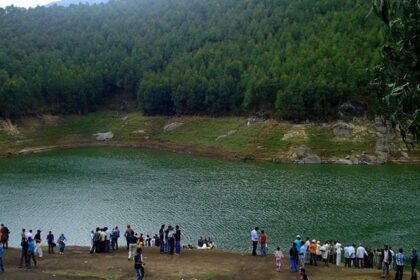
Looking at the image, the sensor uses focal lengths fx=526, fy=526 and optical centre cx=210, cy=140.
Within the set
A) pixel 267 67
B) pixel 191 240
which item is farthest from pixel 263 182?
pixel 267 67

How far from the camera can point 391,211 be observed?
6500 centimetres

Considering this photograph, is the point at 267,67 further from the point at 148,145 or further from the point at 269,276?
the point at 269,276

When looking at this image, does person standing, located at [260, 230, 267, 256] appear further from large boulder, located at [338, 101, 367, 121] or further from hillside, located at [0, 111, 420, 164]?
large boulder, located at [338, 101, 367, 121]

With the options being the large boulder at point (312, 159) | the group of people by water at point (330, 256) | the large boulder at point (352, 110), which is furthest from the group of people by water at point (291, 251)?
the large boulder at point (352, 110)

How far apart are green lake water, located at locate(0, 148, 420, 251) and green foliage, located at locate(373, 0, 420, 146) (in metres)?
34.8

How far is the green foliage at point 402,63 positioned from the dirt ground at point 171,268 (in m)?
20.0

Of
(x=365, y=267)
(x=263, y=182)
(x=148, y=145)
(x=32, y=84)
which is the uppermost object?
(x=32, y=84)

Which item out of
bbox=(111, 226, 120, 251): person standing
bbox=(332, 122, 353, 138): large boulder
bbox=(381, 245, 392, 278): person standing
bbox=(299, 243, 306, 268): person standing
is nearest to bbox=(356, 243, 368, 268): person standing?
bbox=(381, 245, 392, 278): person standing

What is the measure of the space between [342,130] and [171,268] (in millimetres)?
89710

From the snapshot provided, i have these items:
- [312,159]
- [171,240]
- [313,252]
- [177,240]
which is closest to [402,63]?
[313,252]

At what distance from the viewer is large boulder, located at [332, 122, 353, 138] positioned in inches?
4702

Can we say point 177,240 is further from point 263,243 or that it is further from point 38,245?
point 38,245

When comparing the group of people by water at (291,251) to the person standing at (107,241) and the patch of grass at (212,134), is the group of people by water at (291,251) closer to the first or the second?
the person standing at (107,241)

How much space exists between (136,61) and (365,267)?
166 m
